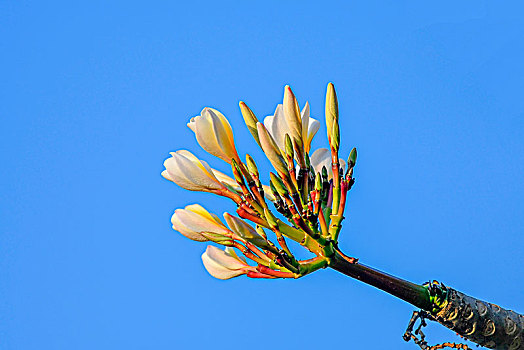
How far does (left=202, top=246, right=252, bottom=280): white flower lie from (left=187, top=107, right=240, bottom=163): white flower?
1.08 ft

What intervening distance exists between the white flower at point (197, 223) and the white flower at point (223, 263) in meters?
0.09

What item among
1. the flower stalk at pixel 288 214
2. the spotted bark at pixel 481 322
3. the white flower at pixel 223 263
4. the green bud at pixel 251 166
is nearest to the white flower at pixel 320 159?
the flower stalk at pixel 288 214

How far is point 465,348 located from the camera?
1.95 metres

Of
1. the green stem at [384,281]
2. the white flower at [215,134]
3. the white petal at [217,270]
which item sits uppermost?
the white flower at [215,134]

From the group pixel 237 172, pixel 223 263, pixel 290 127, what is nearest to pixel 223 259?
pixel 223 263

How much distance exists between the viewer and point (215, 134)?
206cm

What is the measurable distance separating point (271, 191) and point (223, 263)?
32 cm

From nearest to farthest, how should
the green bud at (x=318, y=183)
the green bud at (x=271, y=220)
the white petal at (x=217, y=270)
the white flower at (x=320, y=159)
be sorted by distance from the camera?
the green bud at (x=271, y=220)
the green bud at (x=318, y=183)
the white petal at (x=217, y=270)
the white flower at (x=320, y=159)

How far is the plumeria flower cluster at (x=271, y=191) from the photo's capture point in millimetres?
1808

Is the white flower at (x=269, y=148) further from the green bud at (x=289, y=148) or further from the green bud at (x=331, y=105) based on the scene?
the green bud at (x=331, y=105)

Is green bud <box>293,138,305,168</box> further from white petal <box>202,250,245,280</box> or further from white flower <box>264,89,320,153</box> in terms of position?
white petal <box>202,250,245,280</box>

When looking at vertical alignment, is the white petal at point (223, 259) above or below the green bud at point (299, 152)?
below

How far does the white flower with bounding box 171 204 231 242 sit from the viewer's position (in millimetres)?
1962

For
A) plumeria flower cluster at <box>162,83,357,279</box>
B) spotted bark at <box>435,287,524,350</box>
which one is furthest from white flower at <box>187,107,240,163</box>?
spotted bark at <box>435,287,524,350</box>
